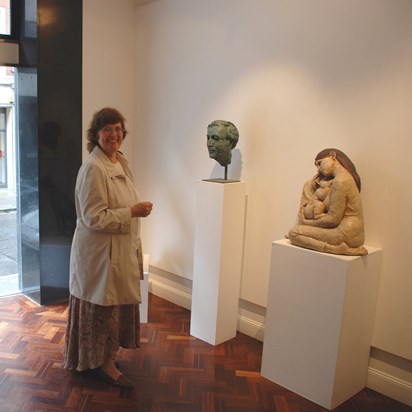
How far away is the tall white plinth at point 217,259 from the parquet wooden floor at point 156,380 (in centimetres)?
14

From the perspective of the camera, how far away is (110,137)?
→ 2.60 meters

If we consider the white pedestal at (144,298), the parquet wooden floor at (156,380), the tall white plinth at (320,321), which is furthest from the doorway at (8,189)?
the tall white plinth at (320,321)

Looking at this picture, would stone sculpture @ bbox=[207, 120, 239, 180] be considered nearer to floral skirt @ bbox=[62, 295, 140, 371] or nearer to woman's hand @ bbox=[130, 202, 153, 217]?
woman's hand @ bbox=[130, 202, 153, 217]

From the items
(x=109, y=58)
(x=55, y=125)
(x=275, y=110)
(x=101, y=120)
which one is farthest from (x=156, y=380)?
(x=109, y=58)

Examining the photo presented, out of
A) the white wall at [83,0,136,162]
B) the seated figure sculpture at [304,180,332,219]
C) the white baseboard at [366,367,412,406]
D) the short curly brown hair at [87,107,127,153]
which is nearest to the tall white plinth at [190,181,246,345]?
the seated figure sculpture at [304,180,332,219]

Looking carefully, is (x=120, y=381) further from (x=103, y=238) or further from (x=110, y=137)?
(x=110, y=137)

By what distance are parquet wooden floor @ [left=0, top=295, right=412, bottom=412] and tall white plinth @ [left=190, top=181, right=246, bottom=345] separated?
5.3 inches

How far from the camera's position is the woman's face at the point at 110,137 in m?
2.58

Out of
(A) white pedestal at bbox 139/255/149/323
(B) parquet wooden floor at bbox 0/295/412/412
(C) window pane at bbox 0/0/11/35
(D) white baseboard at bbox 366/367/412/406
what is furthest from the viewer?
(C) window pane at bbox 0/0/11/35

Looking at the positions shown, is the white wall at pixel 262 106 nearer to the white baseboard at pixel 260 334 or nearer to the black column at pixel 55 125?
the white baseboard at pixel 260 334

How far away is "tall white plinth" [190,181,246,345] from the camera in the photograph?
10.7 ft

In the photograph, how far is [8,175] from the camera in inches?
162

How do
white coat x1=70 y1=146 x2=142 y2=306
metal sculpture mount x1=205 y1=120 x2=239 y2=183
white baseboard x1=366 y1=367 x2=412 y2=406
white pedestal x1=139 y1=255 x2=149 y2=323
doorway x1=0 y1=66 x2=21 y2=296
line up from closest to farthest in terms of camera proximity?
white coat x1=70 y1=146 x2=142 y2=306 < white baseboard x1=366 y1=367 x2=412 y2=406 < metal sculpture mount x1=205 y1=120 x2=239 y2=183 < white pedestal x1=139 y1=255 x2=149 y2=323 < doorway x1=0 y1=66 x2=21 y2=296

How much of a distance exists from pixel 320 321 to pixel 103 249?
1.27m
